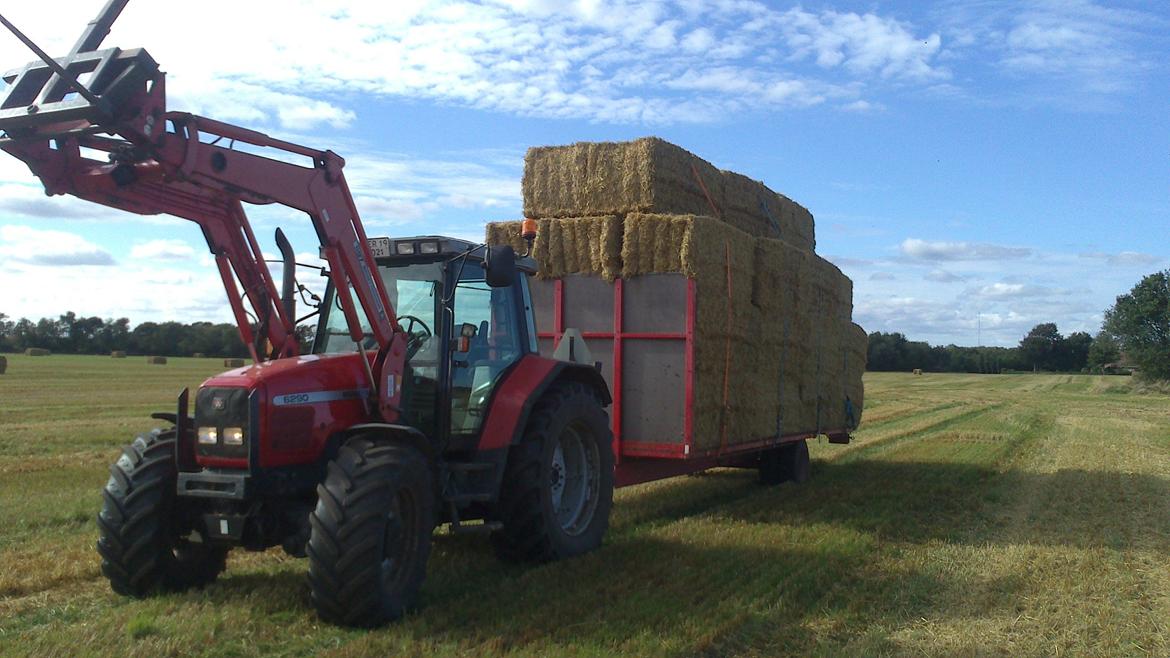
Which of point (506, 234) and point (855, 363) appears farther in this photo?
point (855, 363)

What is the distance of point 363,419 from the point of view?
5.87 meters

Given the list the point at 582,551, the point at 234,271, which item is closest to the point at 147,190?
the point at 234,271

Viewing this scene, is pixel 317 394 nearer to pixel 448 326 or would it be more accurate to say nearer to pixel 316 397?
pixel 316 397

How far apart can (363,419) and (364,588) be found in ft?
3.97

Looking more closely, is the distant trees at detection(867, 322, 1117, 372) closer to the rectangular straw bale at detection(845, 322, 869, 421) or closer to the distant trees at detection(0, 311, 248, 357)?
the distant trees at detection(0, 311, 248, 357)

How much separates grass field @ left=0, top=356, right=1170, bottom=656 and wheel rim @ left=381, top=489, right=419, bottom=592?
29 centimetres

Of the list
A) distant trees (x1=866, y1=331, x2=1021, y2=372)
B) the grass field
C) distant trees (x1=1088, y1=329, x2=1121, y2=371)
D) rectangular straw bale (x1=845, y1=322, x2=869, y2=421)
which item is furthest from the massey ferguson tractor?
distant trees (x1=866, y1=331, x2=1021, y2=372)

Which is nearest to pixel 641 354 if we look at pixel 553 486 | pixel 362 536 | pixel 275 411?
pixel 553 486

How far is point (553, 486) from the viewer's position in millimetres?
7176

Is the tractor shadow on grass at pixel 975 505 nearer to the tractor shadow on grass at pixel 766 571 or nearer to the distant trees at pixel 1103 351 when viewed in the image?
the tractor shadow on grass at pixel 766 571

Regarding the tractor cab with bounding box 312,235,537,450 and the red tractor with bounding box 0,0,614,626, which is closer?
the red tractor with bounding box 0,0,614,626

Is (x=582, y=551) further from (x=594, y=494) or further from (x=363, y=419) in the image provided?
(x=363, y=419)

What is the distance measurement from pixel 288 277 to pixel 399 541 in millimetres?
1859

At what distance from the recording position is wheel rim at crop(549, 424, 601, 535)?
7.21 m
